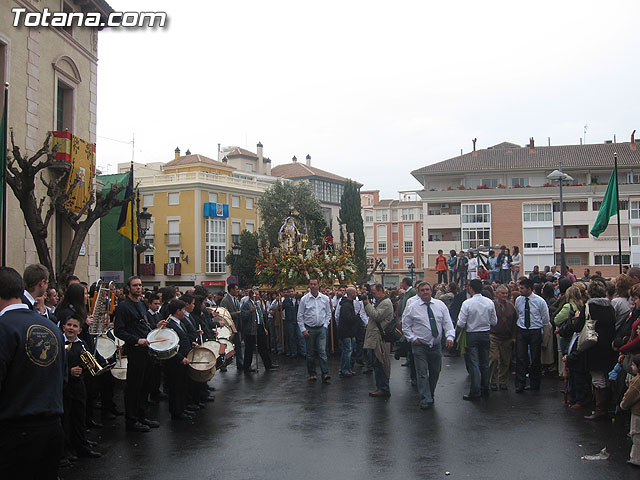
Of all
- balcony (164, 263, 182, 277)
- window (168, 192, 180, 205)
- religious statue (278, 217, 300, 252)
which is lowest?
balcony (164, 263, 182, 277)

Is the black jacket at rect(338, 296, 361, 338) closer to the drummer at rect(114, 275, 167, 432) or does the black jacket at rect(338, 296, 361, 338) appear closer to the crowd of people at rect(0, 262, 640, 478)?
the crowd of people at rect(0, 262, 640, 478)

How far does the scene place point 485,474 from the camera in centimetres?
651

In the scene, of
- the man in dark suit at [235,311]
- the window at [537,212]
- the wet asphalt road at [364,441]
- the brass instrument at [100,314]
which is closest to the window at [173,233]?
the window at [537,212]

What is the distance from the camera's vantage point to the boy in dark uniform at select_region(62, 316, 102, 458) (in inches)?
291

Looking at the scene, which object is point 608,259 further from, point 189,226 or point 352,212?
point 189,226

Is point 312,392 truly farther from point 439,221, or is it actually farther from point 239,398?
point 439,221

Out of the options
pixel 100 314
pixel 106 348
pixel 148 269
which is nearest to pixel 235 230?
pixel 148 269

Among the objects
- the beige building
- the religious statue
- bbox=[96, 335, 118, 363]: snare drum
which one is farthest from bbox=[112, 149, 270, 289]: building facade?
bbox=[96, 335, 118, 363]: snare drum

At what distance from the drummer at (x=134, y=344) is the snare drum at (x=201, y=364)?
856 mm

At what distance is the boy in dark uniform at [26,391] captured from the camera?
4.14 metres

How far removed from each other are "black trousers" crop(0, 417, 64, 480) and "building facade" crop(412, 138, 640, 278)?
5454cm

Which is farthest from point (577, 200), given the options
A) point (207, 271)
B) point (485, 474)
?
point (485, 474)

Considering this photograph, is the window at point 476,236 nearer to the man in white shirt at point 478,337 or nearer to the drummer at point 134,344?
the man in white shirt at point 478,337

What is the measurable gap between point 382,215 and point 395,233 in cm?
367
